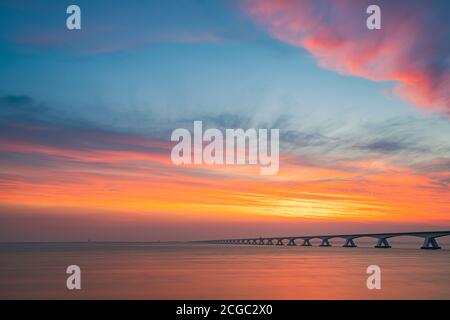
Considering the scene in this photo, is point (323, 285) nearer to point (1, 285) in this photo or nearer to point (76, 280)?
point (76, 280)

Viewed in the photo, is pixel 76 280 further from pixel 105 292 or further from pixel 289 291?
pixel 289 291

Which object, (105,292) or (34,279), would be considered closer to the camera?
(105,292)
